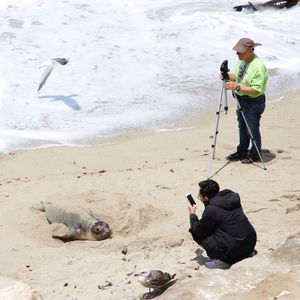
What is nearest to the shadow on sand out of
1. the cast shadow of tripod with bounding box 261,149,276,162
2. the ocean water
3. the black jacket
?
the black jacket

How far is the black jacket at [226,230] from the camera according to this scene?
19.3 ft

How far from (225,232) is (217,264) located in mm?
287

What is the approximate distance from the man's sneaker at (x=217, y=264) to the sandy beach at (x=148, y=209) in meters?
0.13

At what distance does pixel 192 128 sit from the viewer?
10805 millimetres

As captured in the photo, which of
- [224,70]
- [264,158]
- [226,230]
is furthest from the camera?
[264,158]

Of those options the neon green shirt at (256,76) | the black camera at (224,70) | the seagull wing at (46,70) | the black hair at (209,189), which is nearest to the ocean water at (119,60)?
the seagull wing at (46,70)

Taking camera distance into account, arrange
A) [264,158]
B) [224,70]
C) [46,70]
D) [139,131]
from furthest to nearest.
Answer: [46,70] < [139,131] < [264,158] < [224,70]

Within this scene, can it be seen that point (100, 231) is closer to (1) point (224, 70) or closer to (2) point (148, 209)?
(2) point (148, 209)

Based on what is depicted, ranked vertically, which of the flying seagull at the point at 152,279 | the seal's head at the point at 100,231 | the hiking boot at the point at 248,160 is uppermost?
the flying seagull at the point at 152,279

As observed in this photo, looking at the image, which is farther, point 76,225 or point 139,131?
point 139,131

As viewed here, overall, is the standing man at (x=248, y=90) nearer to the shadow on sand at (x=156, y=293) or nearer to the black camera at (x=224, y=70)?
the black camera at (x=224, y=70)

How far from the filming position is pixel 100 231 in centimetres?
693

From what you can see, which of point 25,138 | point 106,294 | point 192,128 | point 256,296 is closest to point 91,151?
point 25,138

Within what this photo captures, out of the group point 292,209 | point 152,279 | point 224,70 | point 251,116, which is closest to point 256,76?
point 224,70
